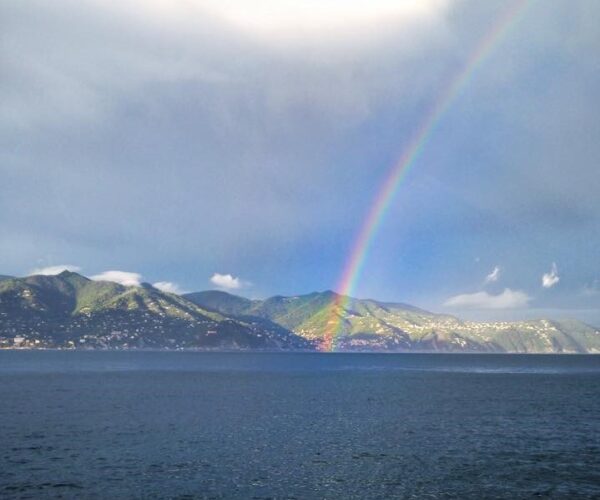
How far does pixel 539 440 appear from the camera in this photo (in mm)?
76062

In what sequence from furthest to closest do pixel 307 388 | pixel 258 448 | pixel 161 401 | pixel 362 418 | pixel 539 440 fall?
pixel 307 388 < pixel 161 401 < pixel 362 418 < pixel 539 440 < pixel 258 448

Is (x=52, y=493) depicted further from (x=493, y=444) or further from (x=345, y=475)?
(x=493, y=444)

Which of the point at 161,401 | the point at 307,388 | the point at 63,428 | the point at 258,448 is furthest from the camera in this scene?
the point at 307,388

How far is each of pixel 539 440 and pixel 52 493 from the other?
63.2 metres

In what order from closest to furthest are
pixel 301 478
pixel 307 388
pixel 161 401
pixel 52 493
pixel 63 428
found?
pixel 52 493, pixel 301 478, pixel 63 428, pixel 161 401, pixel 307 388

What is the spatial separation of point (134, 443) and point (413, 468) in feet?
119

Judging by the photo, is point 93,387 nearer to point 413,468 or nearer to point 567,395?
point 413,468

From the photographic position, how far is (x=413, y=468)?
58.1 meters

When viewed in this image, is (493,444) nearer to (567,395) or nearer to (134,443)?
(134,443)

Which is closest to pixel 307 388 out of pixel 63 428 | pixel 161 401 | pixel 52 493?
pixel 161 401

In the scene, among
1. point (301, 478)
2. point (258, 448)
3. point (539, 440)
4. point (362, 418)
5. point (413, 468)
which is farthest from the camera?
point (362, 418)

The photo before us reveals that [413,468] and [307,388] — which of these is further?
[307,388]

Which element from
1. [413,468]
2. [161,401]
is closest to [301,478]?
[413,468]

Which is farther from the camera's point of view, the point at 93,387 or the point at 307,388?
the point at 307,388
